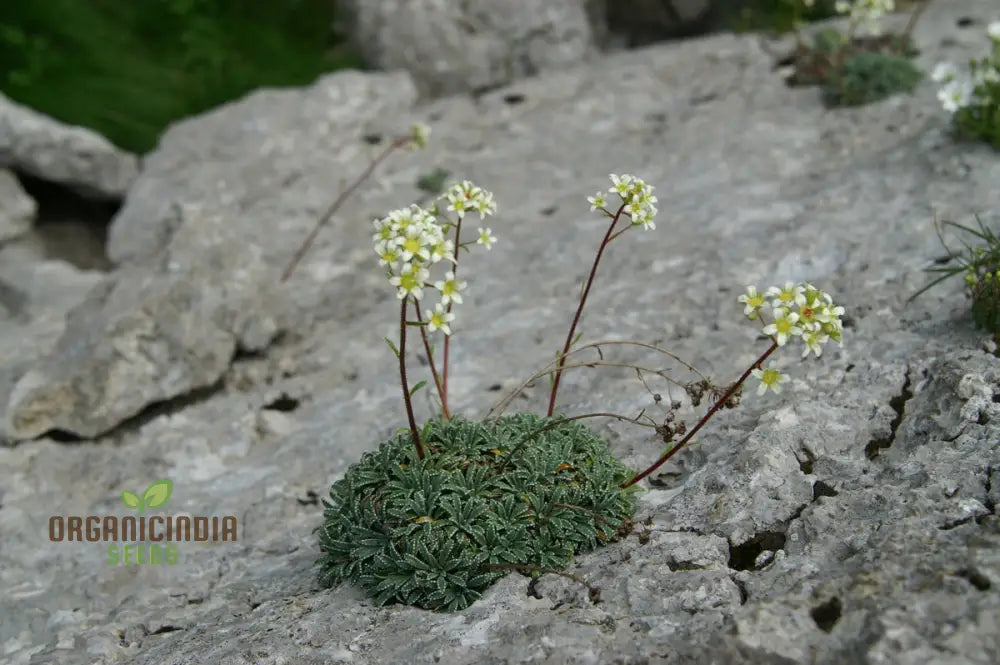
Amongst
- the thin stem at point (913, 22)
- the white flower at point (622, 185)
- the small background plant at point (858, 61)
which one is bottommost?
the white flower at point (622, 185)

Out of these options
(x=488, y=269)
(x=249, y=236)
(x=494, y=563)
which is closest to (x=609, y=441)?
(x=494, y=563)

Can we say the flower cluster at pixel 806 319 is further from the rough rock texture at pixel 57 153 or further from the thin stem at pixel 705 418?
the rough rock texture at pixel 57 153

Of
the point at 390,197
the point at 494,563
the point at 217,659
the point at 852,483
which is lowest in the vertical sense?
the point at 217,659

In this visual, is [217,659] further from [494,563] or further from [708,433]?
[708,433]

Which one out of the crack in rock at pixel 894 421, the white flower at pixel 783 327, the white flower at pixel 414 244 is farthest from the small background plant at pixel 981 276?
the white flower at pixel 414 244

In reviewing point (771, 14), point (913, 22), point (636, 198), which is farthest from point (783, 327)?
point (771, 14)

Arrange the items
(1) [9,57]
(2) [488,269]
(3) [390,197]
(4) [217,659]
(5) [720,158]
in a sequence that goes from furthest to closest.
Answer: (1) [9,57] < (3) [390,197] < (5) [720,158] < (2) [488,269] < (4) [217,659]
